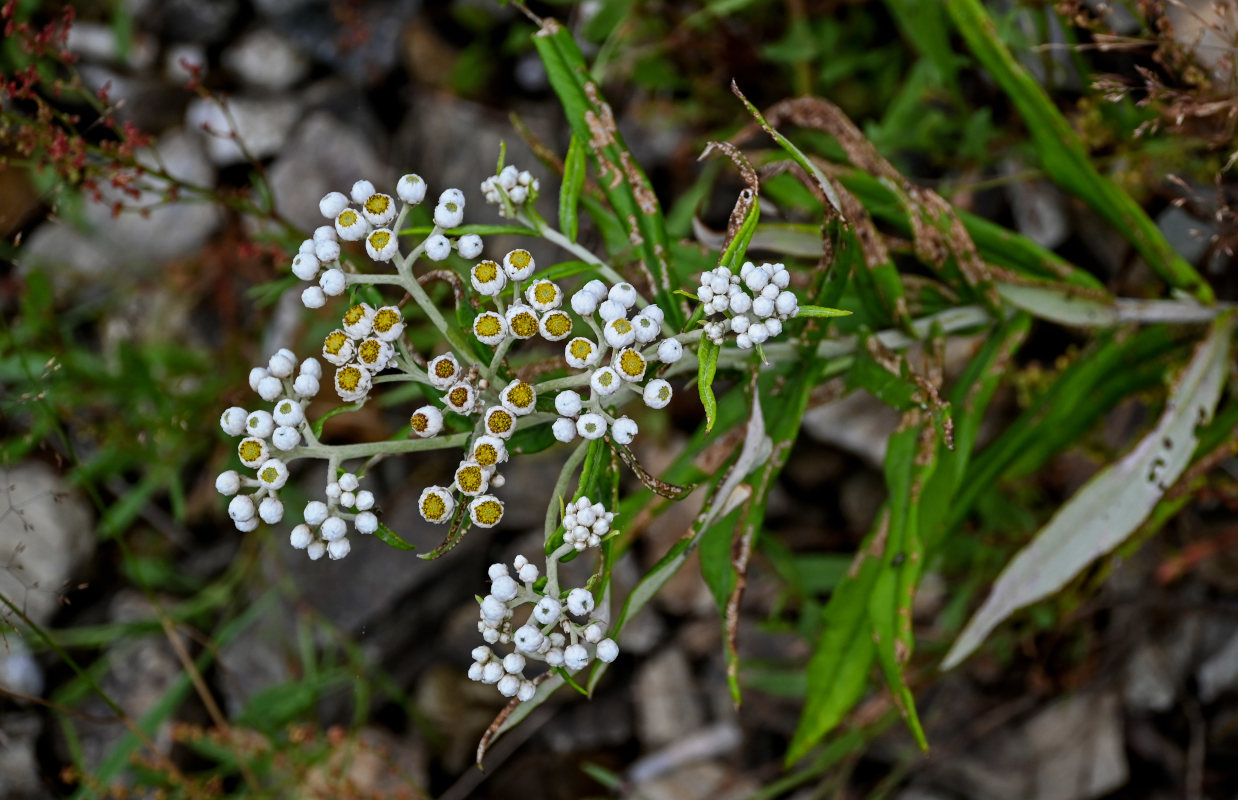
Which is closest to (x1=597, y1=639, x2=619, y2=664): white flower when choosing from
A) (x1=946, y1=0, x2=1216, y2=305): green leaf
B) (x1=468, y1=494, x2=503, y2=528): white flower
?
(x1=468, y1=494, x2=503, y2=528): white flower

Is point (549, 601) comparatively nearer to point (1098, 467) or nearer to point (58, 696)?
point (1098, 467)

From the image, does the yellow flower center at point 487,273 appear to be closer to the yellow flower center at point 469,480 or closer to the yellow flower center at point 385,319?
the yellow flower center at point 385,319

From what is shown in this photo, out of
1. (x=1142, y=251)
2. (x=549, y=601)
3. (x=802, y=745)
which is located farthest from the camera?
(x=1142, y=251)

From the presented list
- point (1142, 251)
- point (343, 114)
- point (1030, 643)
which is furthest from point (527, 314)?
point (343, 114)

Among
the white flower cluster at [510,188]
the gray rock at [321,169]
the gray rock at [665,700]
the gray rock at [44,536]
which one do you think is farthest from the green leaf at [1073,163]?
the gray rock at [44,536]

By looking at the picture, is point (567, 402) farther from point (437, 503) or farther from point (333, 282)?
point (333, 282)
